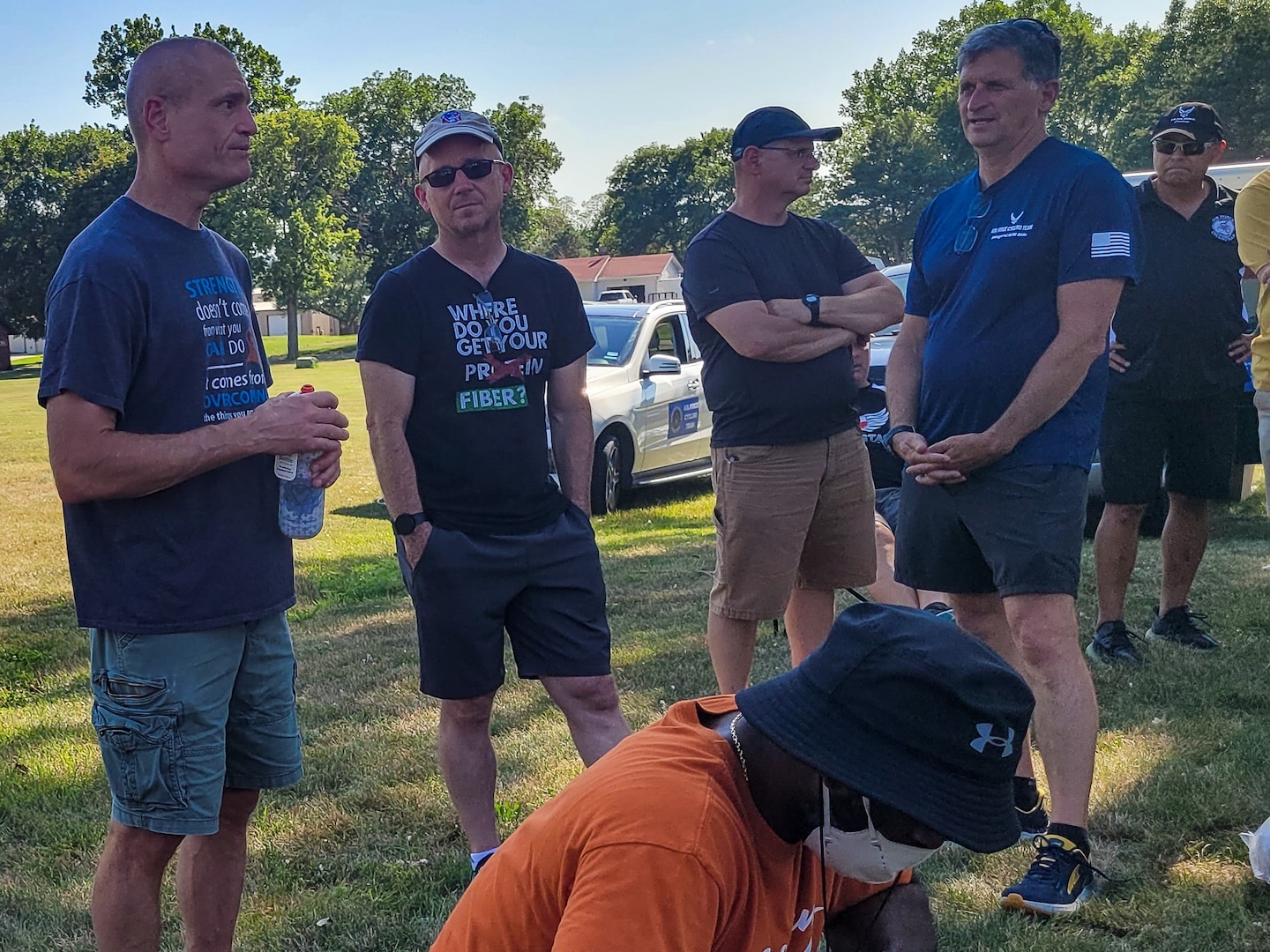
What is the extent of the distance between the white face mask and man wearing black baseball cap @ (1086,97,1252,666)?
4.14 meters

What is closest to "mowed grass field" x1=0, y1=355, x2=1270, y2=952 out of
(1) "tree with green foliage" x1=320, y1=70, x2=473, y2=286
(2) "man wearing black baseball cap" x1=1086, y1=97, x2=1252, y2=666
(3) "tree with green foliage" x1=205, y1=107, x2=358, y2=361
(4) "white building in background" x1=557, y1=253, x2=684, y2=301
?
(2) "man wearing black baseball cap" x1=1086, y1=97, x2=1252, y2=666

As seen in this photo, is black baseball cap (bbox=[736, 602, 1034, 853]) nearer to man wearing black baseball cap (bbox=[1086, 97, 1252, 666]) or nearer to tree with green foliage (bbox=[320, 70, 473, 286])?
man wearing black baseball cap (bbox=[1086, 97, 1252, 666])

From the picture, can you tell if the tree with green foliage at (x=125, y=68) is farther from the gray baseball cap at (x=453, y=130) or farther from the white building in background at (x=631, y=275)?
the gray baseball cap at (x=453, y=130)

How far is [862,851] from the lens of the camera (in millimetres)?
1702

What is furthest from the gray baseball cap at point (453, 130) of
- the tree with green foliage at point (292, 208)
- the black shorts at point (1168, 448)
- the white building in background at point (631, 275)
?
the white building in background at point (631, 275)

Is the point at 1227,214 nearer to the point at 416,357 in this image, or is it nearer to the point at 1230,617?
the point at 1230,617

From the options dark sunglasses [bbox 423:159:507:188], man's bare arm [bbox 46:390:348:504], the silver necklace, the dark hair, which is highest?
the dark hair

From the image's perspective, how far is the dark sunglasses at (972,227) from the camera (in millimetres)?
3664

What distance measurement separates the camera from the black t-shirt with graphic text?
2545 millimetres

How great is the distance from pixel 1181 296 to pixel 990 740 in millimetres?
4827

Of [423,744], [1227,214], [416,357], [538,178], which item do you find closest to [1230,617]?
[1227,214]

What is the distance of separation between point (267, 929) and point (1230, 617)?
15.8 ft

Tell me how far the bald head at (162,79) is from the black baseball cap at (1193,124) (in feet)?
13.8

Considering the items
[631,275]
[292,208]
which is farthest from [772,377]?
[631,275]
